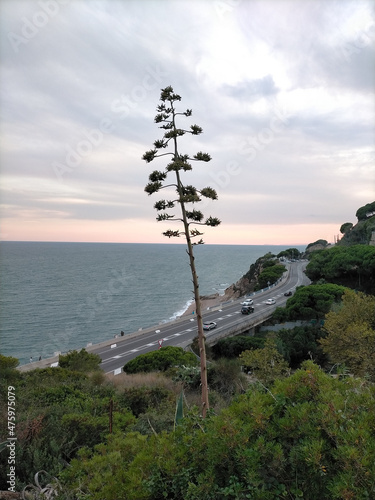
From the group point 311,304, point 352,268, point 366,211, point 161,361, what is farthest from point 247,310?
point 366,211

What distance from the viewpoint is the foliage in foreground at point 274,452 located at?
233cm

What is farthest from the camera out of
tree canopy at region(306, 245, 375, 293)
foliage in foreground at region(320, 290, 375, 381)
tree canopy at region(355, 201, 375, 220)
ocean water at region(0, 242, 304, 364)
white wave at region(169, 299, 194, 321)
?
tree canopy at region(355, 201, 375, 220)

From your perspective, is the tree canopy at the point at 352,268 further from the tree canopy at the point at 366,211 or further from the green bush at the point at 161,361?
the tree canopy at the point at 366,211

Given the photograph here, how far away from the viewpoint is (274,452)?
2.51 meters

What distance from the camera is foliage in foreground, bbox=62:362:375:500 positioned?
2334 millimetres

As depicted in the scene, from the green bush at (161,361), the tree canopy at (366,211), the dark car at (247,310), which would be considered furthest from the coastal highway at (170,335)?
the tree canopy at (366,211)

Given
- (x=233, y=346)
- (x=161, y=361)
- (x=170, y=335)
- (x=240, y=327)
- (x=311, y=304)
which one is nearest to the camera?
(x=161, y=361)

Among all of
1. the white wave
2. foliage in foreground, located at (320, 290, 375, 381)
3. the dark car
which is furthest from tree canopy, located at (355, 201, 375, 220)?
foliage in foreground, located at (320, 290, 375, 381)

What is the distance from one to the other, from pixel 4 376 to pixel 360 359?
17.0 metres

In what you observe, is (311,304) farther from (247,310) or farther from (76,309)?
(76,309)

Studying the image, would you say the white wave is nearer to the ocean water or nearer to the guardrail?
the ocean water

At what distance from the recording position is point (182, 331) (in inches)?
1348

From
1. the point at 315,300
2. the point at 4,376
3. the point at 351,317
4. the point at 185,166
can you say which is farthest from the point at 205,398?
the point at 315,300

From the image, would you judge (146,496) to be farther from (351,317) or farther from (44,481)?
(351,317)
